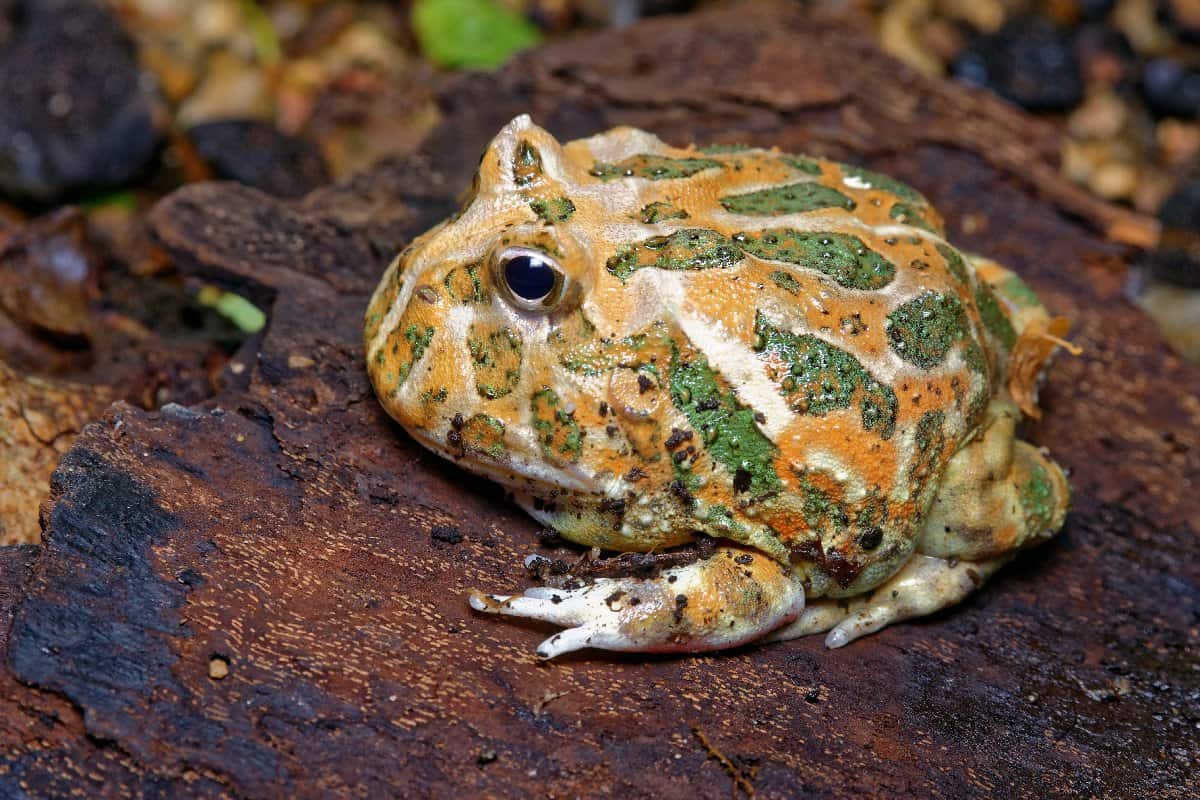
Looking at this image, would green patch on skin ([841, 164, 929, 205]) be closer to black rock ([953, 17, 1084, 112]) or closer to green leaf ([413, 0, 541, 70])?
green leaf ([413, 0, 541, 70])

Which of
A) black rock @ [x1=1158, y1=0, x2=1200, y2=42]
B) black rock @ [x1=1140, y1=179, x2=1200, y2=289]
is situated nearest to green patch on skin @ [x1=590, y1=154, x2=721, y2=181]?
black rock @ [x1=1140, y1=179, x2=1200, y2=289]

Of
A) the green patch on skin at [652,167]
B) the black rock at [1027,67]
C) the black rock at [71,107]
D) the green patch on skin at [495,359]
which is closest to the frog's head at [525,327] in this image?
the green patch on skin at [495,359]

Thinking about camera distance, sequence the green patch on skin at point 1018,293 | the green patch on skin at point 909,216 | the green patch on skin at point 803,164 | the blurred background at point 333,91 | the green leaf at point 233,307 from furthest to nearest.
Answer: the blurred background at point 333,91, the green leaf at point 233,307, the green patch on skin at point 1018,293, the green patch on skin at point 803,164, the green patch on skin at point 909,216

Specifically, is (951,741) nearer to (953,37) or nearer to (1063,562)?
(1063,562)

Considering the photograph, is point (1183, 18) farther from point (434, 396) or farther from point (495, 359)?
point (434, 396)

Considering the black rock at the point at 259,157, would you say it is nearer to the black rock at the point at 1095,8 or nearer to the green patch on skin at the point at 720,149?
the green patch on skin at the point at 720,149

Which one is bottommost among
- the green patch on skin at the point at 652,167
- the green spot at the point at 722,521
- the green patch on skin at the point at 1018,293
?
the green spot at the point at 722,521

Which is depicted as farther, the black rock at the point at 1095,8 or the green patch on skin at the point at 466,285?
the black rock at the point at 1095,8
